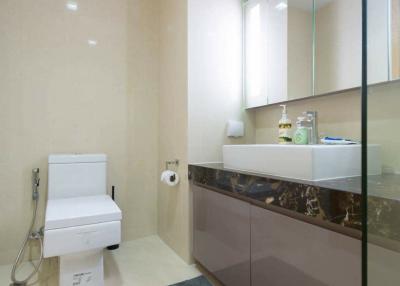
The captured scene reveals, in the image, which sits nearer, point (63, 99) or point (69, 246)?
point (69, 246)

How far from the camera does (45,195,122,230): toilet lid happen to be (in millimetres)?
1185

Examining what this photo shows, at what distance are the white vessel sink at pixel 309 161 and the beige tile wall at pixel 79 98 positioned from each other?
4.04 ft

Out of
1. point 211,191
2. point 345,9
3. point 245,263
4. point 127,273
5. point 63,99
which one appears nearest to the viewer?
point 245,263

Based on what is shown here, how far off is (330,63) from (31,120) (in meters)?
1.94

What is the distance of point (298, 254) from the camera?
33.7 inches

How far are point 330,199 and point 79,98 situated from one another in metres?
1.80

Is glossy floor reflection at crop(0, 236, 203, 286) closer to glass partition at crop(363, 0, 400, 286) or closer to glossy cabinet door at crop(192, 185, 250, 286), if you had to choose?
glossy cabinet door at crop(192, 185, 250, 286)

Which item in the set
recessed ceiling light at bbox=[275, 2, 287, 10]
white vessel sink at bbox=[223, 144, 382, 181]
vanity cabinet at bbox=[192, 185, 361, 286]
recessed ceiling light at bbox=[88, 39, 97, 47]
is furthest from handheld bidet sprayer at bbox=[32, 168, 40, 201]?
recessed ceiling light at bbox=[275, 2, 287, 10]

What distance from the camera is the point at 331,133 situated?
1314 millimetres

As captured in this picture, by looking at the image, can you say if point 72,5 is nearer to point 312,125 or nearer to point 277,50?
point 277,50

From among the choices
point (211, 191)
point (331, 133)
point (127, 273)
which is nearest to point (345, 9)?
point (331, 133)

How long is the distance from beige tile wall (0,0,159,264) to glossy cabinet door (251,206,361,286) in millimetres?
1294

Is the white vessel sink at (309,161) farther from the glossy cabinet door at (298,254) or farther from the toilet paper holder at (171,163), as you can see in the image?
the toilet paper holder at (171,163)

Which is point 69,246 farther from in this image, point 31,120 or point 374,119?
point 374,119
